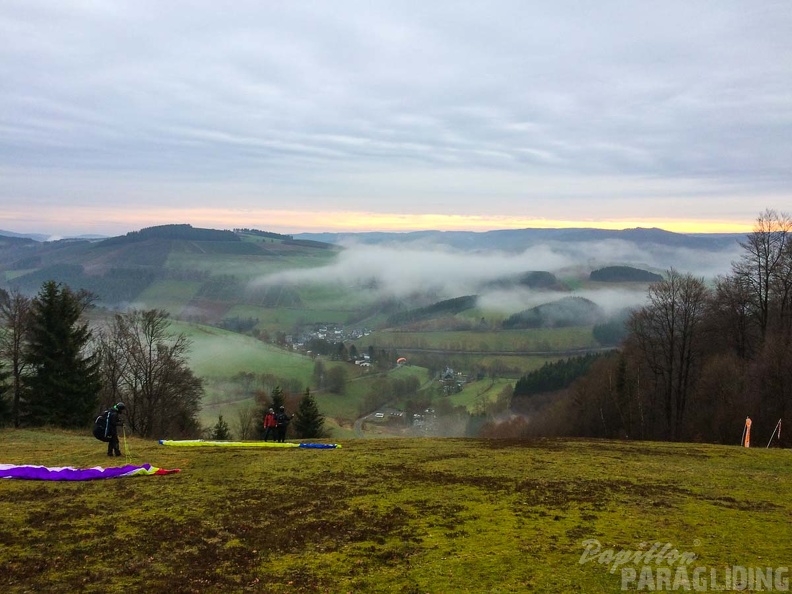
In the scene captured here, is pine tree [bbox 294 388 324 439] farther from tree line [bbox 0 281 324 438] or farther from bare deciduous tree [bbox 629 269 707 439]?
bare deciduous tree [bbox 629 269 707 439]

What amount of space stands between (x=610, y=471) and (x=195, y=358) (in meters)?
150

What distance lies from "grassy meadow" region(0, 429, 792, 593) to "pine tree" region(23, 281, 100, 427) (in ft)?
72.2

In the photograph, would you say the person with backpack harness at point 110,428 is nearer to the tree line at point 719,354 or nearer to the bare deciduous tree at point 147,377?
the bare deciduous tree at point 147,377

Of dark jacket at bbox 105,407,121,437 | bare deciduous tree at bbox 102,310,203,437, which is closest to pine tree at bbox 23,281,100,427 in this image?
bare deciduous tree at bbox 102,310,203,437

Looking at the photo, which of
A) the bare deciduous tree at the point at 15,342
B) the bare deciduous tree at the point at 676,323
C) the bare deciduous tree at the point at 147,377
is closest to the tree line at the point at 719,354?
the bare deciduous tree at the point at 676,323

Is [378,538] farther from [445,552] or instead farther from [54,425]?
[54,425]

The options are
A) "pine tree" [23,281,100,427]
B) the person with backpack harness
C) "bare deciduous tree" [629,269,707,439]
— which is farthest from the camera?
"bare deciduous tree" [629,269,707,439]

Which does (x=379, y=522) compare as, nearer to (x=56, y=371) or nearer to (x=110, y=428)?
(x=110, y=428)

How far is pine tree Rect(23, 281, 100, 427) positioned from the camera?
4162 centimetres

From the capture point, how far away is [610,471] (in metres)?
20.4

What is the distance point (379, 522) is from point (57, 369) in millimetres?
39635

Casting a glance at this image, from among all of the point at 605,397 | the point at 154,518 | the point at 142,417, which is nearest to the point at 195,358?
the point at 142,417

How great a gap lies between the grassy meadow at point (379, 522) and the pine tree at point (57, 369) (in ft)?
72.2

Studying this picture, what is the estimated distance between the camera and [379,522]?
45.4 ft
